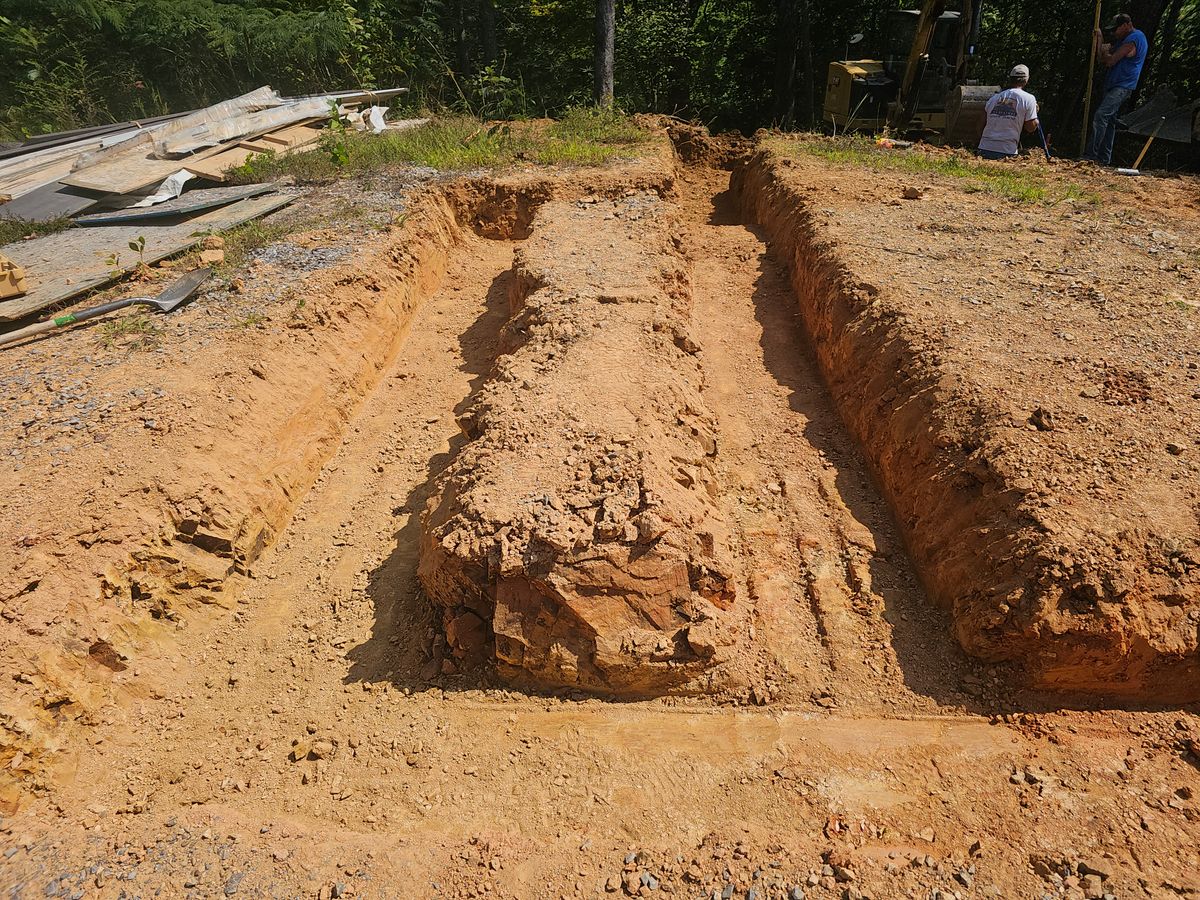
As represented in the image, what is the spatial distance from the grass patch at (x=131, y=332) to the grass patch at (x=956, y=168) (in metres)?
8.22

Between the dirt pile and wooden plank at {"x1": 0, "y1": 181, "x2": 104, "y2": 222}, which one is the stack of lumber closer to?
wooden plank at {"x1": 0, "y1": 181, "x2": 104, "y2": 222}

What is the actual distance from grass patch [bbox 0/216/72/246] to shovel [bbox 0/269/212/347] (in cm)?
251

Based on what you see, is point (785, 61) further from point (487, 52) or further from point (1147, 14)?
point (487, 52)

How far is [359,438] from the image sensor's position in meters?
5.41

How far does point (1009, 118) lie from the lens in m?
8.78

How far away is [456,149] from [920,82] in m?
7.49

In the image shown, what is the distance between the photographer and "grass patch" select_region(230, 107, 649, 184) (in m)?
8.41

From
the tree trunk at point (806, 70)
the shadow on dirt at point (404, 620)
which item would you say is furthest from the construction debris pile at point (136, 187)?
the tree trunk at point (806, 70)

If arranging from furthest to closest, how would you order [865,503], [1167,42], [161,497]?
[1167,42], [865,503], [161,497]

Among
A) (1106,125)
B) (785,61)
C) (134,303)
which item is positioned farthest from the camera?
(785,61)

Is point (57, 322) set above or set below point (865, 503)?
above

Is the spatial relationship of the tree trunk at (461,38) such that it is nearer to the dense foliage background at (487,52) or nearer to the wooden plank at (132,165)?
the dense foliage background at (487,52)

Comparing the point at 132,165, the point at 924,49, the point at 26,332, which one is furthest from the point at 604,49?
the point at 26,332

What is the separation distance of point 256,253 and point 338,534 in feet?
11.5
